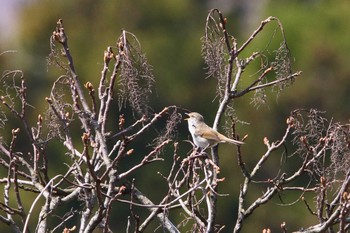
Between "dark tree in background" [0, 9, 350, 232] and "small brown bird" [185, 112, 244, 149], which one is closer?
"dark tree in background" [0, 9, 350, 232]

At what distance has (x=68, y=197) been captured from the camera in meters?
5.26

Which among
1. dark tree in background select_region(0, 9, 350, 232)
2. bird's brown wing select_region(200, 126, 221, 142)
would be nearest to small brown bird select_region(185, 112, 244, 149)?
bird's brown wing select_region(200, 126, 221, 142)

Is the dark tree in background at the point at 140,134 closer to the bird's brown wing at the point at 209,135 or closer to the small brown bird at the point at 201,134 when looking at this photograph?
the bird's brown wing at the point at 209,135

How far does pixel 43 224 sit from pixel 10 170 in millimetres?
365

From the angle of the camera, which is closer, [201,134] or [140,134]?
[140,134]

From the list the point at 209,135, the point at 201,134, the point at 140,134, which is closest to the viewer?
the point at 140,134

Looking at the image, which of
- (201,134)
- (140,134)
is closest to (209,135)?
(201,134)

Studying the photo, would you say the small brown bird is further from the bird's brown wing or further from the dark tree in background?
the dark tree in background

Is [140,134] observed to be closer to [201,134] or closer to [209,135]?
[209,135]

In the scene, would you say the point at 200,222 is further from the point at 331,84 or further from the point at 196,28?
the point at 196,28

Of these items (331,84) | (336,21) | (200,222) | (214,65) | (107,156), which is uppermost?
(336,21)

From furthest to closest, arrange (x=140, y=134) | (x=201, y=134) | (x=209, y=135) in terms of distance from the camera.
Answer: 1. (x=201, y=134)
2. (x=209, y=135)
3. (x=140, y=134)

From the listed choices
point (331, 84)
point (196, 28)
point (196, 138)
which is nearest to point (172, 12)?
point (196, 28)

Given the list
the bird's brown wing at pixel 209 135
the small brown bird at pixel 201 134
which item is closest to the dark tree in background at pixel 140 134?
the bird's brown wing at pixel 209 135
